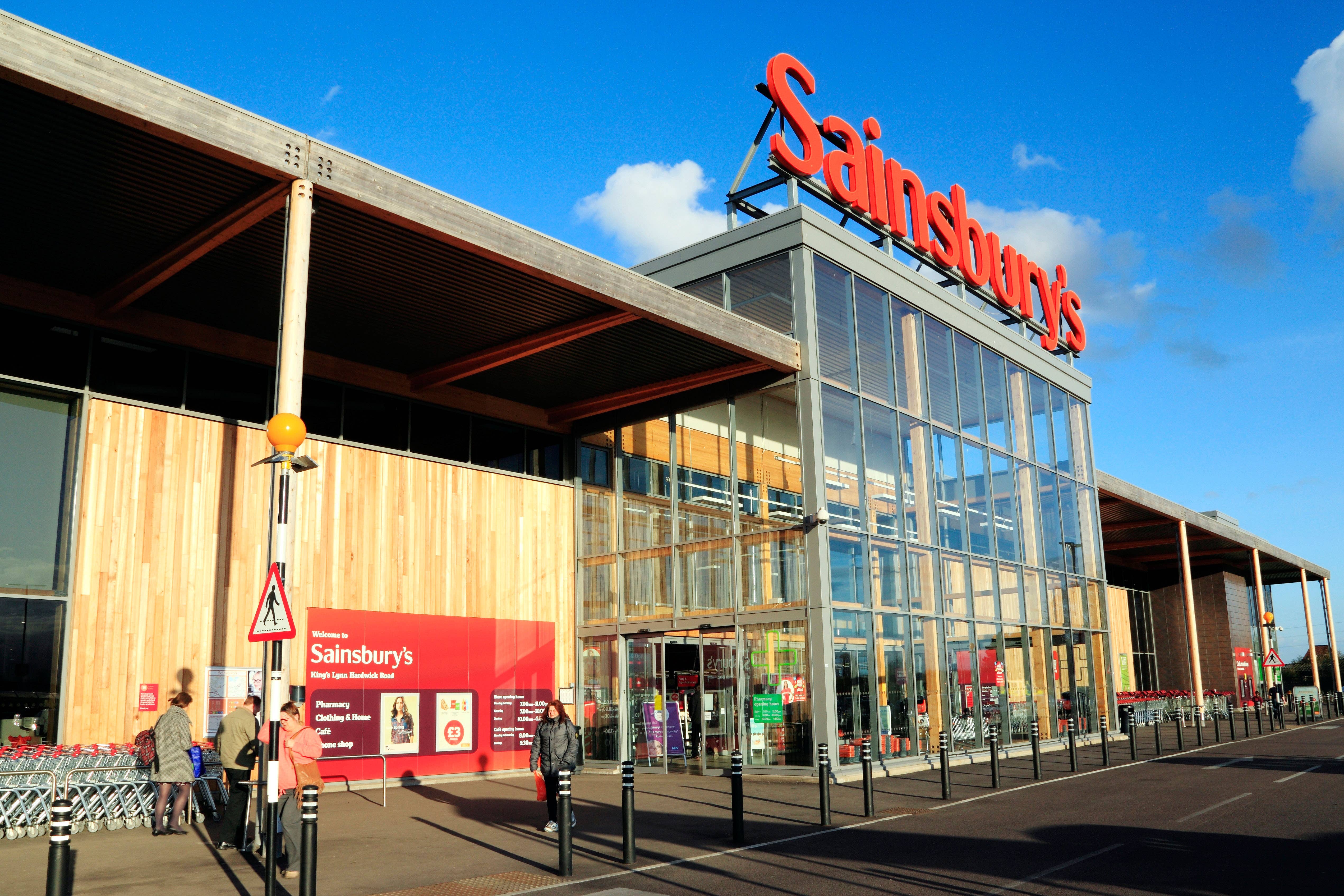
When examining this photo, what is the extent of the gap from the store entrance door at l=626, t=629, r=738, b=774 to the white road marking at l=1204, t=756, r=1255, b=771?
8347 mm

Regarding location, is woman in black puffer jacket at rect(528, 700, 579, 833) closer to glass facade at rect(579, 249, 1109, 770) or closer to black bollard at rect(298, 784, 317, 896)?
black bollard at rect(298, 784, 317, 896)

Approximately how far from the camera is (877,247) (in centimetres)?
2298

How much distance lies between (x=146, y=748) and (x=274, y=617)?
641 centimetres

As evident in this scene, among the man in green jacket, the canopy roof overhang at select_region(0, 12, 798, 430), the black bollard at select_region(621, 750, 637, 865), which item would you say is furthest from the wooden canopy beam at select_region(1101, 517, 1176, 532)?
the man in green jacket

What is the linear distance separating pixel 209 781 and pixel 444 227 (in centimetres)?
854

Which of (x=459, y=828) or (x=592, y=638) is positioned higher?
(x=592, y=638)

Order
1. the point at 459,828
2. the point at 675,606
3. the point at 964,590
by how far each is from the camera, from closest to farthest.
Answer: the point at 459,828 < the point at 675,606 < the point at 964,590

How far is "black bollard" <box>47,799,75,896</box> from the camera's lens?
20.2 ft

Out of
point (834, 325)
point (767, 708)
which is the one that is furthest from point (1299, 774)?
point (834, 325)

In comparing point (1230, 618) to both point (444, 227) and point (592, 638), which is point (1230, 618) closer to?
point (592, 638)

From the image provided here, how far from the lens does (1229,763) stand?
19.8 m

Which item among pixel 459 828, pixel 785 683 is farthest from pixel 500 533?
pixel 459 828

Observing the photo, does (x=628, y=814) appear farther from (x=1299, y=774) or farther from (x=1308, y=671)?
(x=1308, y=671)

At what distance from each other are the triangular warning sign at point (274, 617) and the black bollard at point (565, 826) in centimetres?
280
